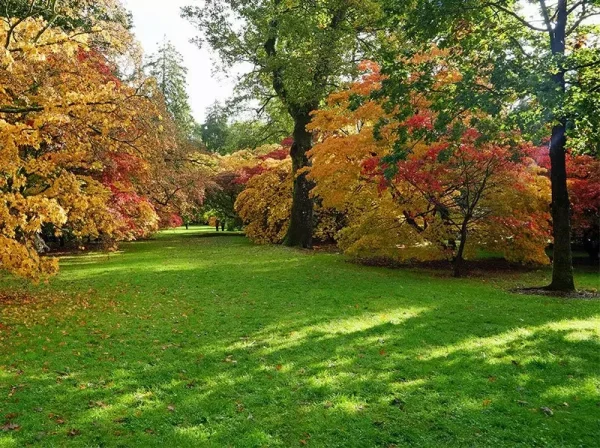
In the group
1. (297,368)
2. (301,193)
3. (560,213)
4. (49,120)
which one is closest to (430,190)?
(560,213)

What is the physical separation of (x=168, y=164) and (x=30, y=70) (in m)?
11.4

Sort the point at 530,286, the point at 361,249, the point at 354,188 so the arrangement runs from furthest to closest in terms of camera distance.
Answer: the point at 354,188 < the point at 361,249 < the point at 530,286

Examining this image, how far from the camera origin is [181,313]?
331 inches

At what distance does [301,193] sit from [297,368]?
14374 mm

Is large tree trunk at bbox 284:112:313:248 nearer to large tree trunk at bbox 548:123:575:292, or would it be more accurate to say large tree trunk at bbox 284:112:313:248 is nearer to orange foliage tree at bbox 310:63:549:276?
orange foliage tree at bbox 310:63:549:276

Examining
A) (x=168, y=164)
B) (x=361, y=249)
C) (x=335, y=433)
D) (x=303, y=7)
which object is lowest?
(x=335, y=433)

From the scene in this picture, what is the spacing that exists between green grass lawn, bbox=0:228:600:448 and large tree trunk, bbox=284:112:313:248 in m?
9.53

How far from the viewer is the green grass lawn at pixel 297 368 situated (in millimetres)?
4117

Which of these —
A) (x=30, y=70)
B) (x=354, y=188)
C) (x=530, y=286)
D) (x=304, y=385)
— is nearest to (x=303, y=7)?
(x=354, y=188)

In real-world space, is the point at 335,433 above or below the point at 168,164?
below

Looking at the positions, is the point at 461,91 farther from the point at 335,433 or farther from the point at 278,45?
the point at 278,45

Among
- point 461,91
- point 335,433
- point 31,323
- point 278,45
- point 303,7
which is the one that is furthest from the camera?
point 278,45

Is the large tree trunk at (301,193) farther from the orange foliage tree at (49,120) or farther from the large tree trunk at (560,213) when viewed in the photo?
the orange foliage tree at (49,120)

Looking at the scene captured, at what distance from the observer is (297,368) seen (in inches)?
219
